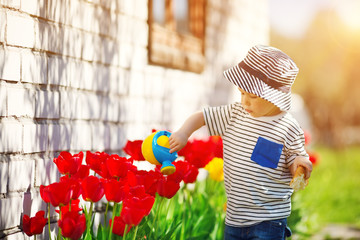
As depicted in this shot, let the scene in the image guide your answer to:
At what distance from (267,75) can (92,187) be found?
1.07 meters

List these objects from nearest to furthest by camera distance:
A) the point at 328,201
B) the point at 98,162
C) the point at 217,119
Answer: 1. the point at 98,162
2. the point at 217,119
3. the point at 328,201

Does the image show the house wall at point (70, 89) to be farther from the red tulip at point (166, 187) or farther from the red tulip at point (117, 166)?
the red tulip at point (166, 187)

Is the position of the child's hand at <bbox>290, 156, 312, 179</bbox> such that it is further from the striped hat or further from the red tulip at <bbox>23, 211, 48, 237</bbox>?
the red tulip at <bbox>23, 211, 48, 237</bbox>

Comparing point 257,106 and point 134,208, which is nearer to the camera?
point 134,208

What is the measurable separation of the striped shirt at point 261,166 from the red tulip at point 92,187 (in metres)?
0.84

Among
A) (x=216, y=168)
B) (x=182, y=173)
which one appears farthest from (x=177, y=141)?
(x=216, y=168)

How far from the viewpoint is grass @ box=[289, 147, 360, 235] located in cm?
522

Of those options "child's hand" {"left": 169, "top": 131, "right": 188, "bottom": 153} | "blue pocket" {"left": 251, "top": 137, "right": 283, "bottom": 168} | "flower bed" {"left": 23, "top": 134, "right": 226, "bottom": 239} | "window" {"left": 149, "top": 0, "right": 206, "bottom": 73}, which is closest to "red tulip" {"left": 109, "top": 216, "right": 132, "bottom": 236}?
"flower bed" {"left": 23, "top": 134, "right": 226, "bottom": 239}

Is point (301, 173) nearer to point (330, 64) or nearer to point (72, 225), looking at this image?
point (72, 225)

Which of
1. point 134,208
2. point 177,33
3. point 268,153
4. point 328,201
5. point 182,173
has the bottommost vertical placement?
point 328,201

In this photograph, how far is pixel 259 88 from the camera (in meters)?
2.74

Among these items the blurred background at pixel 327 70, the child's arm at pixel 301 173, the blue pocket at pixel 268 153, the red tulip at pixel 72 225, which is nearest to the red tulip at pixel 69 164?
the red tulip at pixel 72 225

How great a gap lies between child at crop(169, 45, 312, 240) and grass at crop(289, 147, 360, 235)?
1393 millimetres

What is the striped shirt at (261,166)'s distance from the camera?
2.85 m
